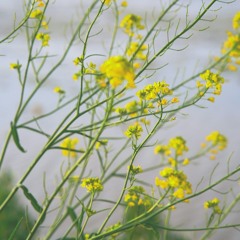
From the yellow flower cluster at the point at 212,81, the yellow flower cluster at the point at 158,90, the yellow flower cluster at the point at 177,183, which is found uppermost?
the yellow flower cluster at the point at 212,81

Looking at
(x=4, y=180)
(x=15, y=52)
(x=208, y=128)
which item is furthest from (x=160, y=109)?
(x=15, y=52)

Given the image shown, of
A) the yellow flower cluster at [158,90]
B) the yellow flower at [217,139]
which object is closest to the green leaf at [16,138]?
the yellow flower cluster at [158,90]

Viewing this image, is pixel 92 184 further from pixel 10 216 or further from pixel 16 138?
pixel 10 216

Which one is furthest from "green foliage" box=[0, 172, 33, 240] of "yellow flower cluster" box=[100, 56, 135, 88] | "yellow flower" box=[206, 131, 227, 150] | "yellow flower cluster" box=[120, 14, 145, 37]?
"yellow flower cluster" box=[100, 56, 135, 88]

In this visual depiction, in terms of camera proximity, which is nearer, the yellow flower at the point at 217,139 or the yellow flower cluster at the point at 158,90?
the yellow flower cluster at the point at 158,90

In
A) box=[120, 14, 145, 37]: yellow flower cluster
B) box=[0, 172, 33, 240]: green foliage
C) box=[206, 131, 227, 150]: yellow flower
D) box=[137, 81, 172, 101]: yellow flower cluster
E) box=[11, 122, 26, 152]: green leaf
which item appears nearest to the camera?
box=[137, 81, 172, 101]: yellow flower cluster

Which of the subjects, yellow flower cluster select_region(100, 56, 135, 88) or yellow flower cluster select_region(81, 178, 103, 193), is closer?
yellow flower cluster select_region(100, 56, 135, 88)

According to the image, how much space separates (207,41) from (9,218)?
3.07 m

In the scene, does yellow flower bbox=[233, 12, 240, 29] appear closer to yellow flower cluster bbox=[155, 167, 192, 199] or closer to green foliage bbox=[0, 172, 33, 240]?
yellow flower cluster bbox=[155, 167, 192, 199]

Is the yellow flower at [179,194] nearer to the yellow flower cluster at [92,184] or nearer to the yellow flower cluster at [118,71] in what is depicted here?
the yellow flower cluster at [92,184]

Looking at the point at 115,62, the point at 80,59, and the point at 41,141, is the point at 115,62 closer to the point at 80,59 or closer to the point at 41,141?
the point at 80,59

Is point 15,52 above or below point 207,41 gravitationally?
below

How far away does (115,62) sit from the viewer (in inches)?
28.1

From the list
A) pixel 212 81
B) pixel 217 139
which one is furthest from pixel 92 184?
pixel 217 139
